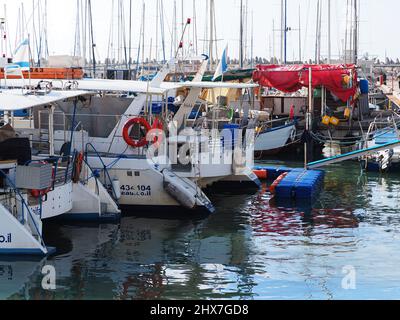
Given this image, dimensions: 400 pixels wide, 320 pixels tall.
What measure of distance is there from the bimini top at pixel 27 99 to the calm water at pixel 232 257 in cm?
316

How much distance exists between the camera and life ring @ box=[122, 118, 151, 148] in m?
21.9

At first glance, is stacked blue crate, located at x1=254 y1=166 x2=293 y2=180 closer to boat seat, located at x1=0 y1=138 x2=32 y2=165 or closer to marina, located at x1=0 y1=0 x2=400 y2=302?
marina, located at x1=0 y1=0 x2=400 y2=302

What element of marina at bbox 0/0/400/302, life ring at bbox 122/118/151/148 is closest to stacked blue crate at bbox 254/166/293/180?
marina at bbox 0/0/400/302

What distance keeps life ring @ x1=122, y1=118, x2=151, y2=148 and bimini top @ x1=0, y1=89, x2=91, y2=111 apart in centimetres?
299

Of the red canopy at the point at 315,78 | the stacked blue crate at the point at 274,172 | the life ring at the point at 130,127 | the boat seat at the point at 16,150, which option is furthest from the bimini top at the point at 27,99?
the red canopy at the point at 315,78

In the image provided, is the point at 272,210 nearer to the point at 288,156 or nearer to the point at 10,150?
the point at 10,150

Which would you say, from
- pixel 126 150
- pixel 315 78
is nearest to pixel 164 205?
pixel 126 150

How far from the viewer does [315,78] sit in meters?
37.9

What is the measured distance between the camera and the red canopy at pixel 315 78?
124 ft

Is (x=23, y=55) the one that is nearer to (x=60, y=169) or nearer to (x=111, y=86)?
(x=111, y=86)

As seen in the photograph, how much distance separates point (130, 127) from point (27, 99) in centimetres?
491

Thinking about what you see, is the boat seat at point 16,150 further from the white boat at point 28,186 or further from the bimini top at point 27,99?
the bimini top at point 27,99
